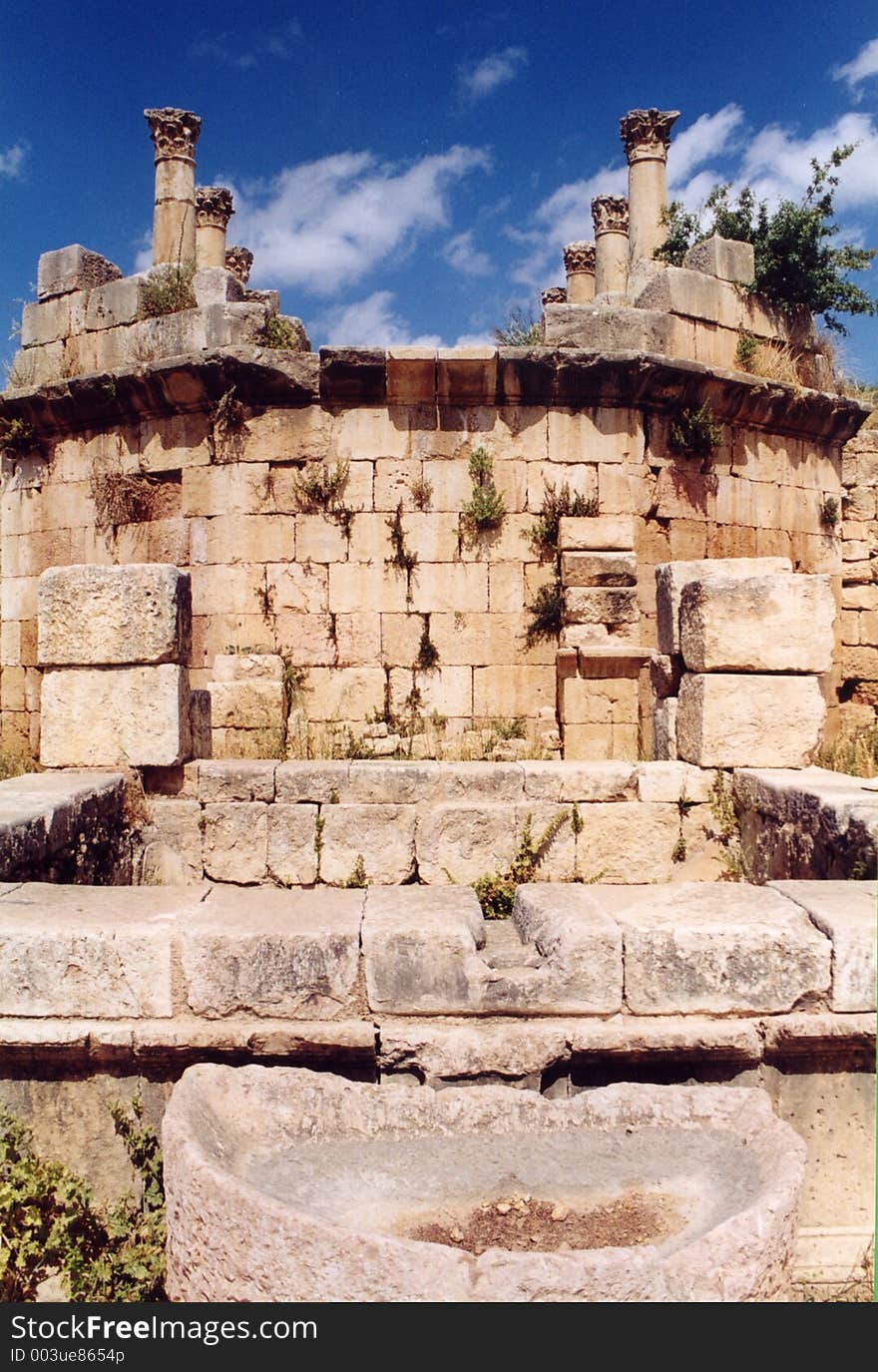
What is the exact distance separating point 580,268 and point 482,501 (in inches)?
303

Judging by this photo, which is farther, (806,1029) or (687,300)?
(687,300)

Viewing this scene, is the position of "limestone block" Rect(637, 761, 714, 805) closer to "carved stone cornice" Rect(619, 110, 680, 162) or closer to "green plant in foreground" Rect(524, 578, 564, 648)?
"green plant in foreground" Rect(524, 578, 564, 648)

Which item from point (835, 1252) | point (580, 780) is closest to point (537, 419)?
point (580, 780)

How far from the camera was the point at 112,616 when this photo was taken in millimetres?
5113

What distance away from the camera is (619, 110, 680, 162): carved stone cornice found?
10.8 meters

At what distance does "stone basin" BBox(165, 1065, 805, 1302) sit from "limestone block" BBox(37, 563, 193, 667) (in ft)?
10.2

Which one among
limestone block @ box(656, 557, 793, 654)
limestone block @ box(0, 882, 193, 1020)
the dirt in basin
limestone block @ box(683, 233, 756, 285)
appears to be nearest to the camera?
the dirt in basin

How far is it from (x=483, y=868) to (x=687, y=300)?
6608mm

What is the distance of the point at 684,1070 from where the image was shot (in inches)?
106

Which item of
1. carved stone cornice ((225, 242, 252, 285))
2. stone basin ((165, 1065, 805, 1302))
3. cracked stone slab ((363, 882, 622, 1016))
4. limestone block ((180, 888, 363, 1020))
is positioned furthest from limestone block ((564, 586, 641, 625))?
carved stone cornice ((225, 242, 252, 285))

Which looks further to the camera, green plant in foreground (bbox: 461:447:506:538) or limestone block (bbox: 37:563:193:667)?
green plant in foreground (bbox: 461:447:506:538)

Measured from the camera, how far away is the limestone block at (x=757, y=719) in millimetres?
5195

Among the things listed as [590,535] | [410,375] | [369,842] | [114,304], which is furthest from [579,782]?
[114,304]
